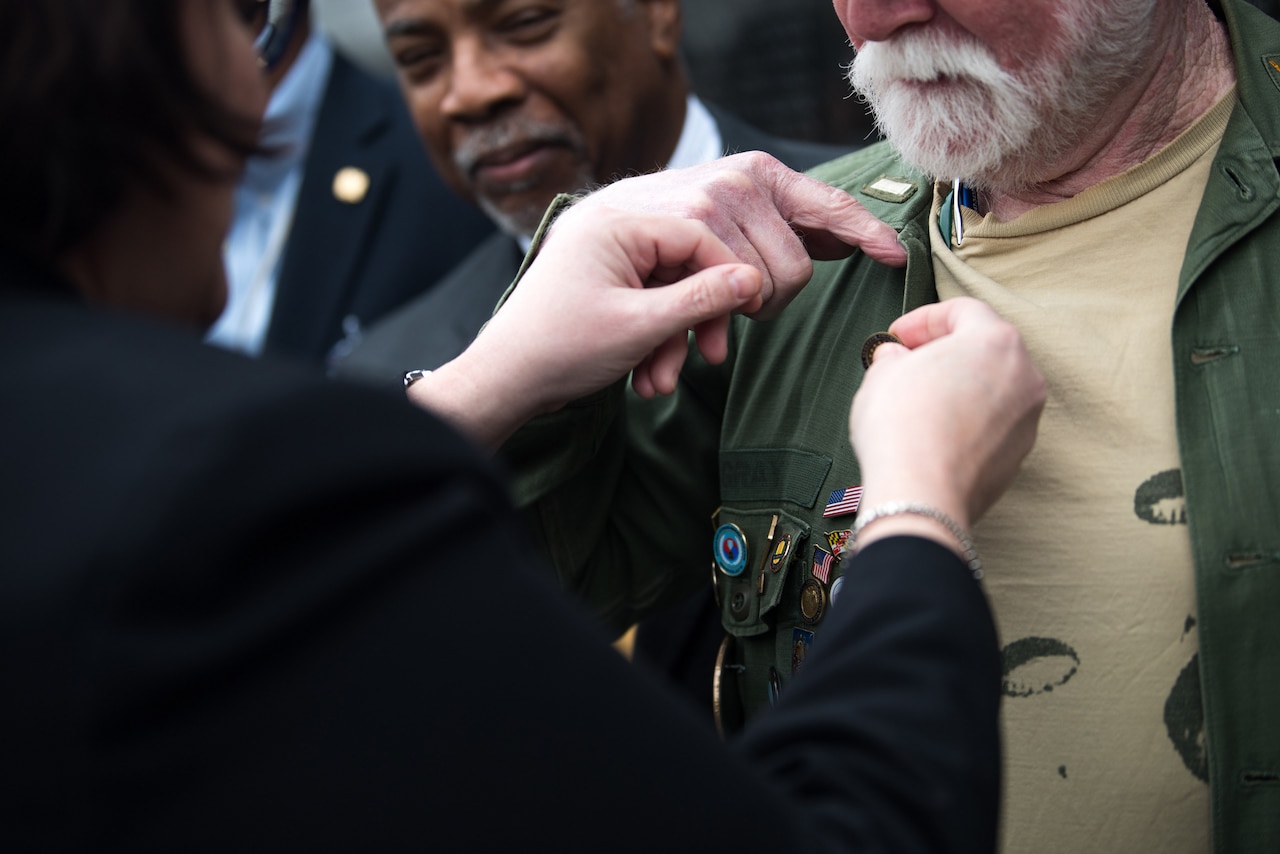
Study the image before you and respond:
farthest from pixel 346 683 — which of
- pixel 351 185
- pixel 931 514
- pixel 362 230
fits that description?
pixel 351 185

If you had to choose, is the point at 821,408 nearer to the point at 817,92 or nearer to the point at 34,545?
the point at 34,545

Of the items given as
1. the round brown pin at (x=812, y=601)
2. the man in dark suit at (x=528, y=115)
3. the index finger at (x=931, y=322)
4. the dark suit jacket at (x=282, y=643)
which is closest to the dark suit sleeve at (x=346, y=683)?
the dark suit jacket at (x=282, y=643)

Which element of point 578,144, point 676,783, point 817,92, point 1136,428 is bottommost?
point 817,92

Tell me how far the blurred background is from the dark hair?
11.6 ft

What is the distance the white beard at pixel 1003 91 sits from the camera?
1570 millimetres

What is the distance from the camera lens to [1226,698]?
1.34m

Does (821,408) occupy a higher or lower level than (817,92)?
higher

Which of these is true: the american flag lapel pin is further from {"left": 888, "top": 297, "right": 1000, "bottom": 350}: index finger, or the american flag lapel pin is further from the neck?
the neck

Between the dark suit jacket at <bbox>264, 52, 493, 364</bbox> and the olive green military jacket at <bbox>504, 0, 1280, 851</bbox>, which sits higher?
the olive green military jacket at <bbox>504, 0, 1280, 851</bbox>

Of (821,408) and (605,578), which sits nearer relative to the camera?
(821,408)

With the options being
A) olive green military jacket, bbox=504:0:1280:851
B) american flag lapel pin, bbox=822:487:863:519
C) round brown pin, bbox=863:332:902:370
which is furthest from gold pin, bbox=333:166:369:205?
round brown pin, bbox=863:332:902:370

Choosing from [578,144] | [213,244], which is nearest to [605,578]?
[213,244]

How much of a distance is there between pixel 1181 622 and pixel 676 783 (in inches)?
30.5

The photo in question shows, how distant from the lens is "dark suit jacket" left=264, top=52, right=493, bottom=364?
13.0 ft
